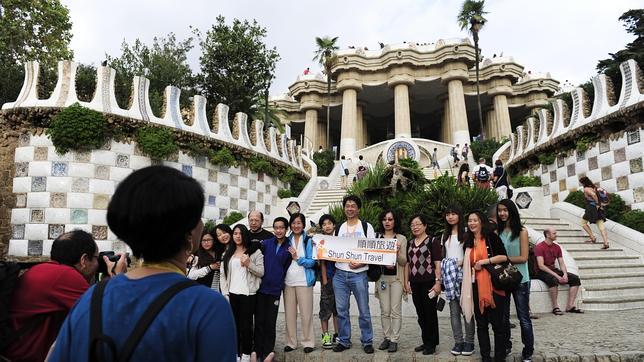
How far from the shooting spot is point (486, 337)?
462 cm

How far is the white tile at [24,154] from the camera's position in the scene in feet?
38.5

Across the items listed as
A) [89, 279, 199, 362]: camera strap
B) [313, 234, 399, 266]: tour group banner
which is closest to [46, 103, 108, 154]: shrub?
[313, 234, 399, 266]: tour group banner

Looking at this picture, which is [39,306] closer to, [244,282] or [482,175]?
[244,282]

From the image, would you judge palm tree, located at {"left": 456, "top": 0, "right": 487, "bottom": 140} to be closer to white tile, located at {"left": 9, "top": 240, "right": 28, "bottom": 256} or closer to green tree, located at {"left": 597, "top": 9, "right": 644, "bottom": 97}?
green tree, located at {"left": 597, "top": 9, "right": 644, "bottom": 97}

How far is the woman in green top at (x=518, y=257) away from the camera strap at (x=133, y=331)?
4234mm

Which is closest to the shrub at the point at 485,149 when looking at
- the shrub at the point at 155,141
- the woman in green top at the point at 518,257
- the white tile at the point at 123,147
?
the shrub at the point at 155,141

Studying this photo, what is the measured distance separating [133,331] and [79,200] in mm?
12097

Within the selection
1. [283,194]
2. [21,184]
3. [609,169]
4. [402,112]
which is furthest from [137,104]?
[402,112]

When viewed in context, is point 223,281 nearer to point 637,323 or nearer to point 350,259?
point 350,259

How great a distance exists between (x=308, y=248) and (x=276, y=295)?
2.42ft

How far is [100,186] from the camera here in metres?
12.0

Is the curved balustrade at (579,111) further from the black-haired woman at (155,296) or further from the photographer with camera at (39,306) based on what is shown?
the photographer with camera at (39,306)

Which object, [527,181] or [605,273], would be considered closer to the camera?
[605,273]

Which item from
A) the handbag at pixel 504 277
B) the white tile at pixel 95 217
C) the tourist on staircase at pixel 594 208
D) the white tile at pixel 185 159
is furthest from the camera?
the white tile at pixel 185 159
